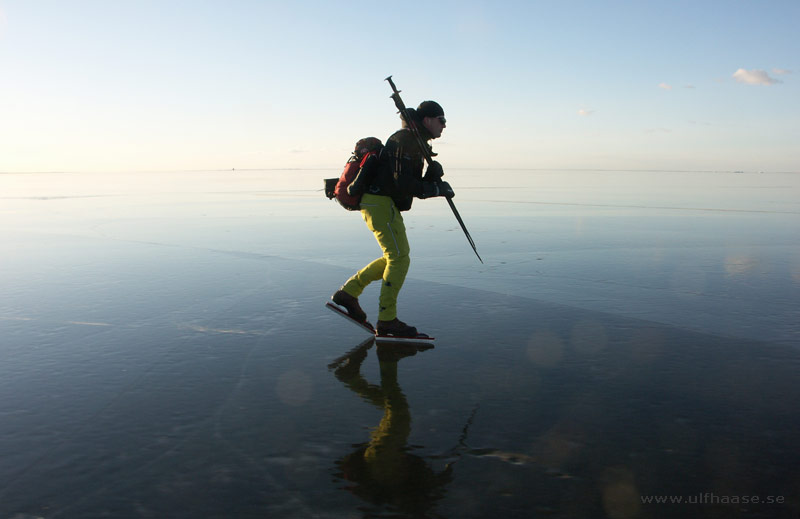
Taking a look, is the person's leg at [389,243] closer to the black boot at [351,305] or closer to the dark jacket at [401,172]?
the dark jacket at [401,172]

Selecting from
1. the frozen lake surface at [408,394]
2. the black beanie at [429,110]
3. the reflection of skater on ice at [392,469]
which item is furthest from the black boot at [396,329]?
the black beanie at [429,110]

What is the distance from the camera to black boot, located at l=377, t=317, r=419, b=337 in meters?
4.63

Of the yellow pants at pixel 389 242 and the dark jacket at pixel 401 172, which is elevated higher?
the dark jacket at pixel 401 172

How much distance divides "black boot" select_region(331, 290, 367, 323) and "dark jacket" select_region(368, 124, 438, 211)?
833mm

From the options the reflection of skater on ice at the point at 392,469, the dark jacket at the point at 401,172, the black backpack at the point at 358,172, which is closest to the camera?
the reflection of skater on ice at the point at 392,469

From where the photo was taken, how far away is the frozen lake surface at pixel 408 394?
7.70ft

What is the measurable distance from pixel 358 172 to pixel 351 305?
106 cm

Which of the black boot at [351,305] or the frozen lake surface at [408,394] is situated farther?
the black boot at [351,305]

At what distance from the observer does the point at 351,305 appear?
499 centimetres

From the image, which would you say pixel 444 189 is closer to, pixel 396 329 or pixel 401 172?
pixel 401 172

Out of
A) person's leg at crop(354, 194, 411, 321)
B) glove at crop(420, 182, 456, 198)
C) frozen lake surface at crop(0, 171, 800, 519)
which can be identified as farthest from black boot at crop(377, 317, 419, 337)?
glove at crop(420, 182, 456, 198)

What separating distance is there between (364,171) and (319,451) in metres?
2.54

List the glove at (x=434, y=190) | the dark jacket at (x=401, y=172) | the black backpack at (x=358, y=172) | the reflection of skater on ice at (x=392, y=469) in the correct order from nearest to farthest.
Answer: the reflection of skater on ice at (x=392, y=469)
the dark jacket at (x=401, y=172)
the black backpack at (x=358, y=172)
the glove at (x=434, y=190)

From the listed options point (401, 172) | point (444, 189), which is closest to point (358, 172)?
point (401, 172)
